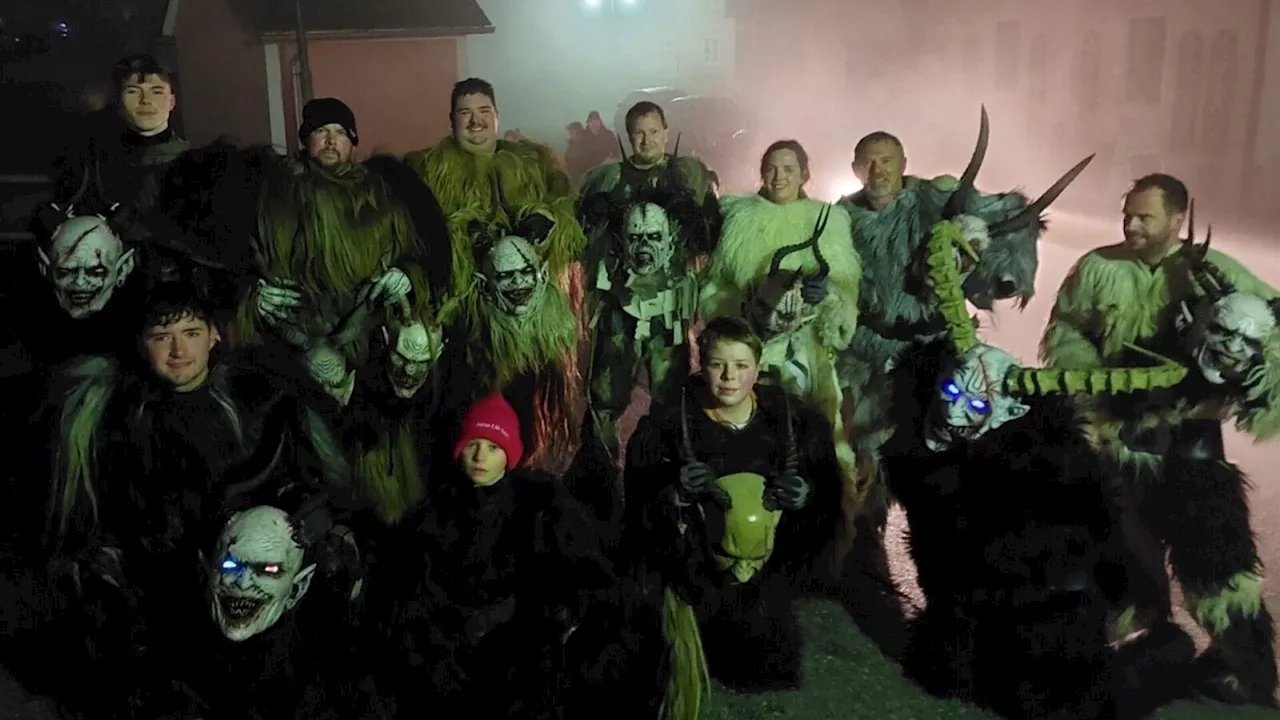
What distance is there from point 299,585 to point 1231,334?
69.9 inches

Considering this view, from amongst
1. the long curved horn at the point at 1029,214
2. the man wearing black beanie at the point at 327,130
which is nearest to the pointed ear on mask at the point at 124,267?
the man wearing black beanie at the point at 327,130

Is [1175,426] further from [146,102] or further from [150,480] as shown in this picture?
[146,102]

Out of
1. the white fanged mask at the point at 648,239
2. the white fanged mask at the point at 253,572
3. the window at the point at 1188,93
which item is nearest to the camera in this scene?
the white fanged mask at the point at 253,572

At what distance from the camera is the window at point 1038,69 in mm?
2135

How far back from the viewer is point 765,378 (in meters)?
2.01

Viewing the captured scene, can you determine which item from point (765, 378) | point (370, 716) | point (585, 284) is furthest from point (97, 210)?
point (765, 378)

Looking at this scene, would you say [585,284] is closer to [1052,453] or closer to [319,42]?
[319,42]

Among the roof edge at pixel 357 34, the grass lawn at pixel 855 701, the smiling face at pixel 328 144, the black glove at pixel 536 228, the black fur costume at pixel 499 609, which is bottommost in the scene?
the grass lawn at pixel 855 701

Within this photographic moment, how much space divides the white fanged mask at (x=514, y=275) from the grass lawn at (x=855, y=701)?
0.86 meters

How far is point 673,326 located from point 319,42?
915 mm

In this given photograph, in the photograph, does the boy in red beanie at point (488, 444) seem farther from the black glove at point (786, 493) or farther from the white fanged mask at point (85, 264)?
the white fanged mask at point (85, 264)

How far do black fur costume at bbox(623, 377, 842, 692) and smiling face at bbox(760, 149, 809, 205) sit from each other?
1.36 ft

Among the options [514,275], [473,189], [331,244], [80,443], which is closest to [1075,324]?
[514,275]

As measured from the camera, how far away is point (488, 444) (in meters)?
1.83
